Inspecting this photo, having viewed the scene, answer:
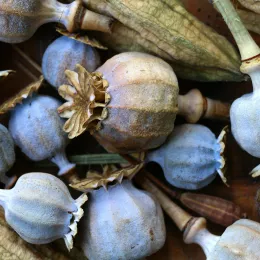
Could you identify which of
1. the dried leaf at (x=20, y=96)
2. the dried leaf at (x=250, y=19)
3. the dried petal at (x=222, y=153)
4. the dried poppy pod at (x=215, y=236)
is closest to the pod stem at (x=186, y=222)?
the dried poppy pod at (x=215, y=236)

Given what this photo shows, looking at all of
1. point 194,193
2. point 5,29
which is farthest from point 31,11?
point 194,193

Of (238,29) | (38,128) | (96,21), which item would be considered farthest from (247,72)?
(38,128)

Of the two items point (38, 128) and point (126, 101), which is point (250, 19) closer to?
point (126, 101)

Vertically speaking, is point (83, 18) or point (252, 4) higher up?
point (252, 4)

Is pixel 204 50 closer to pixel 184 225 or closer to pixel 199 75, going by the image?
pixel 199 75

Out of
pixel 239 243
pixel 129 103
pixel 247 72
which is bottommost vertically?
pixel 239 243

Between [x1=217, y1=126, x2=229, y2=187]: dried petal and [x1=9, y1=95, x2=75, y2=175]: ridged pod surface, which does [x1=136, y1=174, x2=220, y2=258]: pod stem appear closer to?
[x1=217, y1=126, x2=229, y2=187]: dried petal

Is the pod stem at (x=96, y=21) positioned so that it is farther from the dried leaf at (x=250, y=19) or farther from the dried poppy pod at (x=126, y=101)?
the dried leaf at (x=250, y=19)
